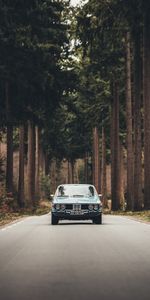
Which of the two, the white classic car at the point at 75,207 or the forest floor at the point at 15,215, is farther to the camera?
the forest floor at the point at 15,215

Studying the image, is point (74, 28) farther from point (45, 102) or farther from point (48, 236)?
point (48, 236)

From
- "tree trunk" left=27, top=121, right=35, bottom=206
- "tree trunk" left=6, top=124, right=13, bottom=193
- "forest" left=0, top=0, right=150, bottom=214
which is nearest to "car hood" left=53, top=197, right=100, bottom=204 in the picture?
"forest" left=0, top=0, right=150, bottom=214

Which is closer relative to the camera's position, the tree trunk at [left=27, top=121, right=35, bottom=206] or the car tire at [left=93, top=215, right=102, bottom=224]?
the car tire at [left=93, top=215, right=102, bottom=224]

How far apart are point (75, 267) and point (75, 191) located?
15519 mm

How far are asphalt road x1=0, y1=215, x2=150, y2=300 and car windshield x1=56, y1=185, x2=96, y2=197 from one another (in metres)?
7.47

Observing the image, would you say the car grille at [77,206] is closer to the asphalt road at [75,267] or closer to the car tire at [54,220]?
the car tire at [54,220]

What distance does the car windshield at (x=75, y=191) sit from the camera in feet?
88.6

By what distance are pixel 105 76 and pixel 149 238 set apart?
27537mm

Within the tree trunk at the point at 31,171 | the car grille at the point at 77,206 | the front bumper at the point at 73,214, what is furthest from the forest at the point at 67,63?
the car grille at the point at 77,206

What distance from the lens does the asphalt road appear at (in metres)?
8.82

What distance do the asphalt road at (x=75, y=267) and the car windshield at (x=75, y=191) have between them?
7.47m

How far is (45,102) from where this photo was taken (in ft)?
135

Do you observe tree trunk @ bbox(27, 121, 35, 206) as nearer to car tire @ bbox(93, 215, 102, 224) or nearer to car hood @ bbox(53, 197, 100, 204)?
car tire @ bbox(93, 215, 102, 224)

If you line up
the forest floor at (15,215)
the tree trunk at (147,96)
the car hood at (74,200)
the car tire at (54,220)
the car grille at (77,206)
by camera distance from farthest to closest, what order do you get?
the tree trunk at (147,96), the forest floor at (15,215), the car tire at (54,220), the car hood at (74,200), the car grille at (77,206)
